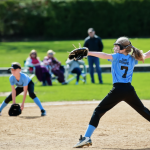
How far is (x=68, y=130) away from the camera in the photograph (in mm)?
6523

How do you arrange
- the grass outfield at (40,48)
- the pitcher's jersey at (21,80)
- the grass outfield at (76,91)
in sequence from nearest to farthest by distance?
1. the pitcher's jersey at (21,80)
2. the grass outfield at (76,91)
3. the grass outfield at (40,48)

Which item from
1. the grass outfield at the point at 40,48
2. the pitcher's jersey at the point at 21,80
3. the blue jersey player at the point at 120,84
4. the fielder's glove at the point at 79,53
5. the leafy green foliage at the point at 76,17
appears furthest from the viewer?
the leafy green foliage at the point at 76,17

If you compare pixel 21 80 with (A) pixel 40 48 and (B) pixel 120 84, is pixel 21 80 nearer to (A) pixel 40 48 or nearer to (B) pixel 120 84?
(B) pixel 120 84

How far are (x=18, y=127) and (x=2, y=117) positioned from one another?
1215mm

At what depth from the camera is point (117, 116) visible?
25.4 feet

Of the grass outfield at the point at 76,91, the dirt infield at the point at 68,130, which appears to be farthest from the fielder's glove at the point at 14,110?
the grass outfield at the point at 76,91

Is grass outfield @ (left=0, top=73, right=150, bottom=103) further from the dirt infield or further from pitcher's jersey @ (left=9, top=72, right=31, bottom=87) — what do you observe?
pitcher's jersey @ (left=9, top=72, right=31, bottom=87)

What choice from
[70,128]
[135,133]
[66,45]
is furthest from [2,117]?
[66,45]

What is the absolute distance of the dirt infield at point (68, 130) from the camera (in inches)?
213

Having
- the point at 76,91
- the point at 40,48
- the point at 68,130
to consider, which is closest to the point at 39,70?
the point at 76,91

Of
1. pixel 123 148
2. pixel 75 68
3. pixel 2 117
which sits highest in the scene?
pixel 75 68

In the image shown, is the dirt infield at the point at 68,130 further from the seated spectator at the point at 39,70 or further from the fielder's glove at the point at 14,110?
the seated spectator at the point at 39,70

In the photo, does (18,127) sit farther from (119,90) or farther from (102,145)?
(119,90)

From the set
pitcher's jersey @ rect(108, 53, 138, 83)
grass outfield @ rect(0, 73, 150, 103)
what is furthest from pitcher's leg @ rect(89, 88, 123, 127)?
grass outfield @ rect(0, 73, 150, 103)
